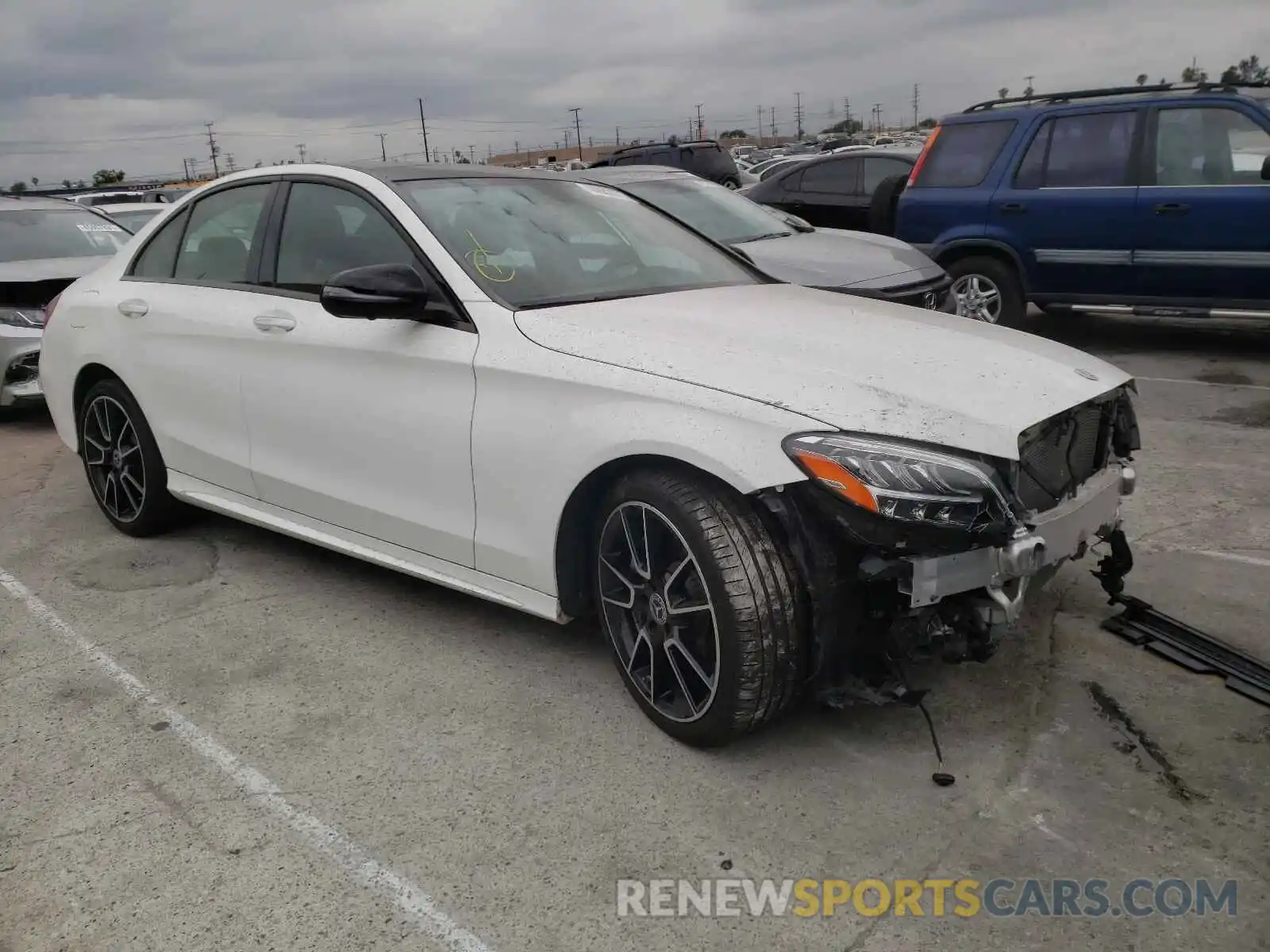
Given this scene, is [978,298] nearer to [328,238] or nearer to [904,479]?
[328,238]

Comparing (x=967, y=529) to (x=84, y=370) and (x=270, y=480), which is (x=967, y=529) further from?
(x=84, y=370)

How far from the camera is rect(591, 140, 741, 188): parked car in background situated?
18.1 m

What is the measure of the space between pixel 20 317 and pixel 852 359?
23.3 feet

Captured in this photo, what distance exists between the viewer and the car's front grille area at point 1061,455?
299 centimetres

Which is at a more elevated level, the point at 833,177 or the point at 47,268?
the point at 833,177

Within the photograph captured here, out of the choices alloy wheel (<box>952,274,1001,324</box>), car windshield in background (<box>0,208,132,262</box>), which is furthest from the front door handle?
alloy wheel (<box>952,274,1001,324</box>)

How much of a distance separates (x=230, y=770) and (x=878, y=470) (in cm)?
204

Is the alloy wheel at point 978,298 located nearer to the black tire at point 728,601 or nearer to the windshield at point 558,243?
the windshield at point 558,243

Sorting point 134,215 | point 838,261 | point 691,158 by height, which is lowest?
point 838,261

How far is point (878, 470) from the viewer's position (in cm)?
273

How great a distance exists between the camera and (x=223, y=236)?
15.4ft

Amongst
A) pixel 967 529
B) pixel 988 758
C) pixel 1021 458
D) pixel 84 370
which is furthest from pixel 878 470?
pixel 84 370

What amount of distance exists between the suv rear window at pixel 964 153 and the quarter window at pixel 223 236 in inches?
253

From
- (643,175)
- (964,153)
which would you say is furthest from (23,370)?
(964,153)
